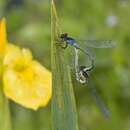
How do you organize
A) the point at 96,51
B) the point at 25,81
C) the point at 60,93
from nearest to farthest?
the point at 60,93
the point at 25,81
the point at 96,51

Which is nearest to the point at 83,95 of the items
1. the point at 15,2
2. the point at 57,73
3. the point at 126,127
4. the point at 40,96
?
the point at 126,127

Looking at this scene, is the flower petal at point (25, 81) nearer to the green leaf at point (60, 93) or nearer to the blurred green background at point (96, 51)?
the green leaf at point (60, 93)

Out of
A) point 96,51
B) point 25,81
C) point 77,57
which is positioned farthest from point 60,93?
point 96,51

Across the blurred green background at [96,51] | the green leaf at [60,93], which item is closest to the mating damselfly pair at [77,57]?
the green leaf at [60,93]

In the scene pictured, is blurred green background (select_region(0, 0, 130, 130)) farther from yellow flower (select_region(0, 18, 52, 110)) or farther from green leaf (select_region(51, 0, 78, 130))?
green leaf (select_region(51, 0, 78, 130))

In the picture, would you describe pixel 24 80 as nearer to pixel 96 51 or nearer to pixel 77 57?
pixel 77 57

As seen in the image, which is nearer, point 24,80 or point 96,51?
point 24,80

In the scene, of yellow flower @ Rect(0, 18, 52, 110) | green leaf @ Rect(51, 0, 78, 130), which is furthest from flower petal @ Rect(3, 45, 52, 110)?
green leaf @ Rect(51, 0, 78, 130)

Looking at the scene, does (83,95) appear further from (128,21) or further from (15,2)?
(15,2)
